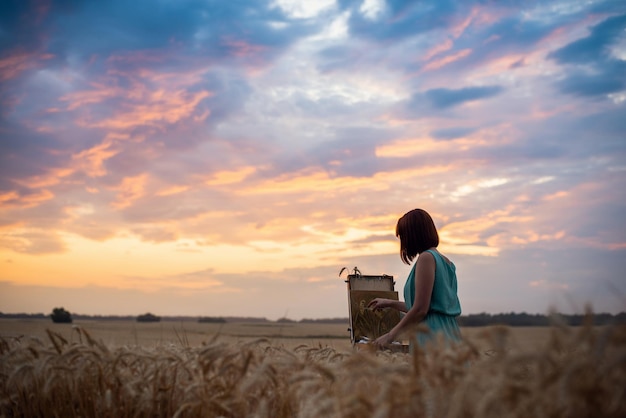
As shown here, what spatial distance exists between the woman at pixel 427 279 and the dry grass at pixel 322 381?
2.78 ft

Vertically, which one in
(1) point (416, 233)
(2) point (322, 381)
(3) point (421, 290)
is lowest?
(2) point (322, 381)

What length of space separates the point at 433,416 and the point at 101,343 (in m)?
2.43

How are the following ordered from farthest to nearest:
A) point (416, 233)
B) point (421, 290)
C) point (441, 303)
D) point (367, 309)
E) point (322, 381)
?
point (367, 309) < point (416, 233) < point (441, 303) < point (421, 290) < point (322, 381)

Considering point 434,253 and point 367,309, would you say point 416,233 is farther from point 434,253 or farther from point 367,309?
point 367,309

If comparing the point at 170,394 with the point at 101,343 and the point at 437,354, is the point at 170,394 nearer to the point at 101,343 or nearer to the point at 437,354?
the point at 101,343

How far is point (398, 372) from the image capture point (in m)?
2.22

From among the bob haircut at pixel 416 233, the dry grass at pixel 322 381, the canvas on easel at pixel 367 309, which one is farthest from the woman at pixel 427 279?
the canvas on easel at pixel 367 309

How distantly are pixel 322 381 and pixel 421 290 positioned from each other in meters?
2.57

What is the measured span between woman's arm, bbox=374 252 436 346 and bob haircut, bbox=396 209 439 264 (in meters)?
0.23

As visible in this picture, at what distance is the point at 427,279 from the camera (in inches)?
207

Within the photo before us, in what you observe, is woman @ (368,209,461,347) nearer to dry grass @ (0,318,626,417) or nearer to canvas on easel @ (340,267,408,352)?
dry grass @ (0,318,626,417)

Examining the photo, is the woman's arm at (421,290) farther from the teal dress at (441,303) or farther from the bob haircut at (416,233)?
the bob haircut at (416,233)

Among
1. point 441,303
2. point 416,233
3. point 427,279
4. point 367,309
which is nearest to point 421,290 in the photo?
point 427,279

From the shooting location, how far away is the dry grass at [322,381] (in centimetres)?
189
